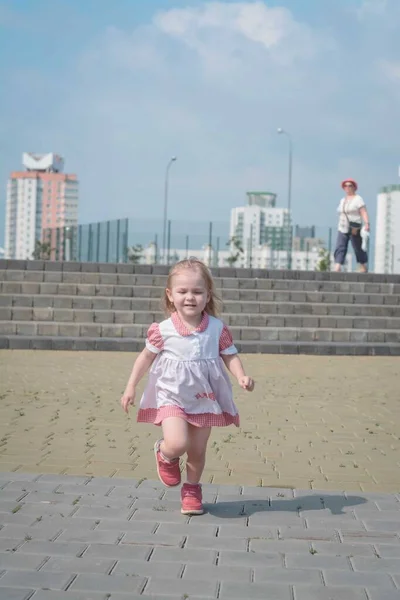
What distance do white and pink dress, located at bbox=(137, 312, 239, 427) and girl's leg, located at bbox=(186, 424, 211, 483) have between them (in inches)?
2.9

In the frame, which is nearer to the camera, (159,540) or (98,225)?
(159,540)

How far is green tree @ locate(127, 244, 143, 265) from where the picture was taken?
3712cm

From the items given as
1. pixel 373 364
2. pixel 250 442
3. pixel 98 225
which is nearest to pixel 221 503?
pixel 250 442

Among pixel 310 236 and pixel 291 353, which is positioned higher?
pixel 310 236

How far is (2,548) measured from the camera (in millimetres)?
4105

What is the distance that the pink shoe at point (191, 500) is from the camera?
4.79 metres

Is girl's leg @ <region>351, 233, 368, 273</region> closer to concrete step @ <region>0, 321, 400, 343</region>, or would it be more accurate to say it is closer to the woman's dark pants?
the woman's dark pants

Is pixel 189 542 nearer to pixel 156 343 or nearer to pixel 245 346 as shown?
pixel 156 343

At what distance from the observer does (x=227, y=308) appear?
17.4 meters

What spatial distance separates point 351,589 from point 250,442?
12.1 ft

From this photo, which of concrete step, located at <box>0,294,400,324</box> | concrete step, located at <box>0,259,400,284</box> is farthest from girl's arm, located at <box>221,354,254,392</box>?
concrete step, located at <box>0,259,400,284</box>

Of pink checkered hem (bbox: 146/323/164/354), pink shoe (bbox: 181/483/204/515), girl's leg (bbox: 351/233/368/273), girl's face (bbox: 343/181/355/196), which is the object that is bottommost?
pink shoe (bbox: 181/483/204/515)

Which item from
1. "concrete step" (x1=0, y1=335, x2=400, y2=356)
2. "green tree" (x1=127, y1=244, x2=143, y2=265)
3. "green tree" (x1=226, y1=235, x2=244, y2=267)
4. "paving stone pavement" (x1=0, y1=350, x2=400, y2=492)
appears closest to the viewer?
"paving stone pavement" (x1=0, y1=350, x2=400, y2=492)

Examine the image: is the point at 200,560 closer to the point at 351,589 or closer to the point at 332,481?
the point at 351,589
